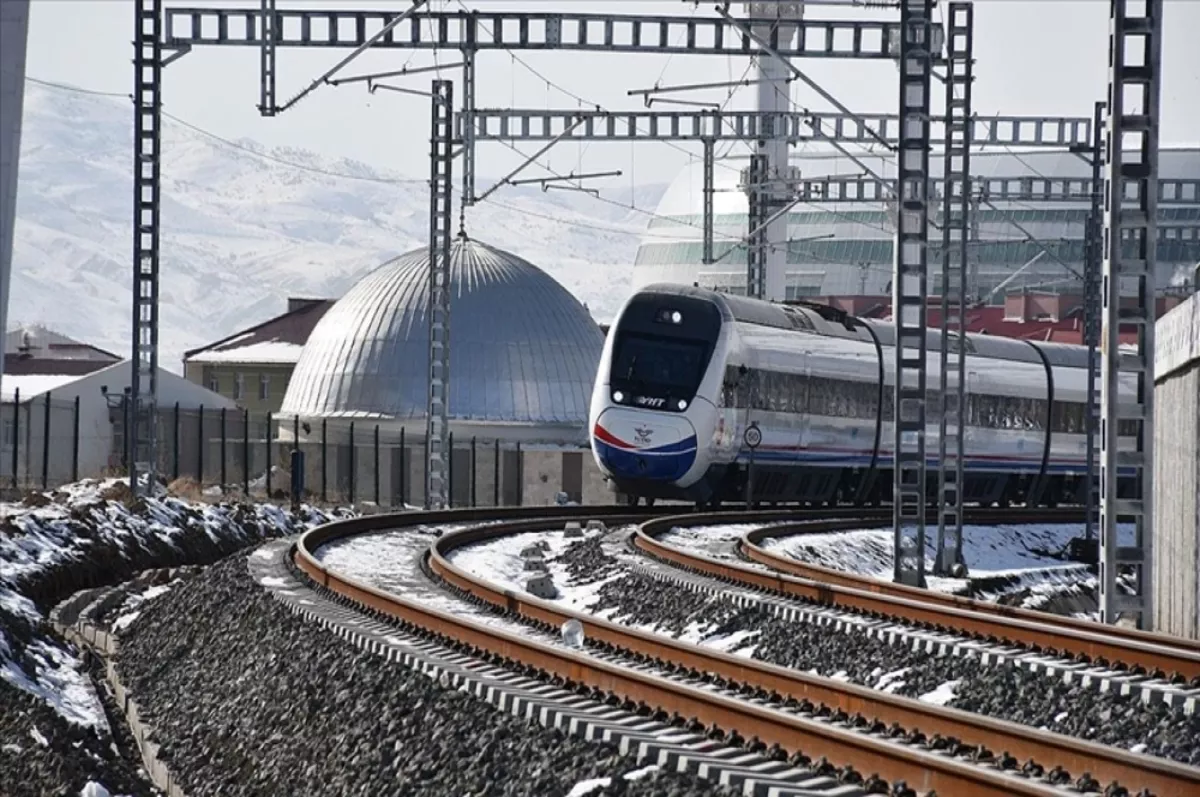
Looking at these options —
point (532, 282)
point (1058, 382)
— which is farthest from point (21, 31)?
point (532, 282)

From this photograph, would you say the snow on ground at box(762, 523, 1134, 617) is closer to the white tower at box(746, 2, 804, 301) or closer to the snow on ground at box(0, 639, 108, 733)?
the snow on ground at box(0, 639, 108, 733)

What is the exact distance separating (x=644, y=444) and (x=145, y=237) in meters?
8.36

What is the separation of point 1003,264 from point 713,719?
405 feet

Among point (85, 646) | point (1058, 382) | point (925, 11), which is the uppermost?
point (925, 11)

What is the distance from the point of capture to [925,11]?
25031 mm

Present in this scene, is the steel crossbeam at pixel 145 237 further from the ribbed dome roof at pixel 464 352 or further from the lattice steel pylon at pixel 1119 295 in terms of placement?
the ribbed dome roof at pixel 464 352

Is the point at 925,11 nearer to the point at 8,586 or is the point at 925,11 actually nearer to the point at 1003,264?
the point at 8,586

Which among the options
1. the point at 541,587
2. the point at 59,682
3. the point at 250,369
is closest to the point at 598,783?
the point at 59,682

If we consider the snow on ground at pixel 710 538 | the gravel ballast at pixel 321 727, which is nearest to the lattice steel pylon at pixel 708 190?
the snow on ground at pixel 710 538

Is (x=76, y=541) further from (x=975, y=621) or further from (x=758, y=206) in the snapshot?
(x=758, y=206)

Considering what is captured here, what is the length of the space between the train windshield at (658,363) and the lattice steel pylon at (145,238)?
721cm

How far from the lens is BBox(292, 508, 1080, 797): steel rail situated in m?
9.36

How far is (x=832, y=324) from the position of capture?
40.9 m

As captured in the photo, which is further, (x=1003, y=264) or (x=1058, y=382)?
(x=1003, y=264)
